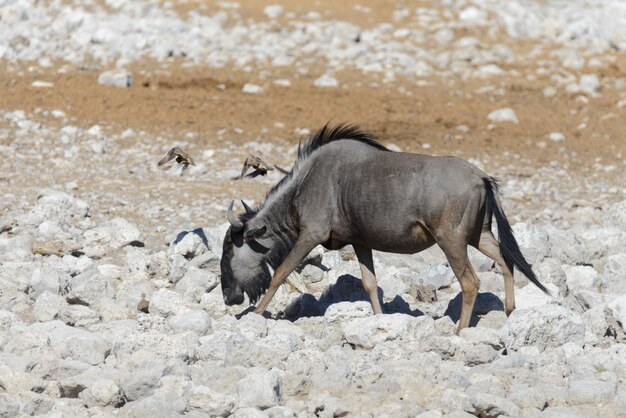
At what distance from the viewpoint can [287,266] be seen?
10.8 meters

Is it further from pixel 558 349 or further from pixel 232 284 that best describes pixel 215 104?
pixel 558 349

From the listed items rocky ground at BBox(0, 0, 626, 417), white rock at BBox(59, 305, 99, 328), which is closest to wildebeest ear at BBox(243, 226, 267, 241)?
rocky ground at BBox(0, 0, 626, 417)

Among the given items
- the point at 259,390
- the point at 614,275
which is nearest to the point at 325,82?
the point at 614,275

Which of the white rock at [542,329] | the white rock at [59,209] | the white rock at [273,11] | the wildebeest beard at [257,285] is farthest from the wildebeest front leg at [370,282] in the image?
the white rock at [273,11]

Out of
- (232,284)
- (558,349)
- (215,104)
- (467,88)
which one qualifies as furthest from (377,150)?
(467,88)

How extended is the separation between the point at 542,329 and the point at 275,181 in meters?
7.15

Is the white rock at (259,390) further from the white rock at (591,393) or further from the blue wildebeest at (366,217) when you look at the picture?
the blue wildebeest at (366,217)

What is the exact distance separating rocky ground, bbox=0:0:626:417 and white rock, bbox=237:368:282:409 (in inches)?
0.8

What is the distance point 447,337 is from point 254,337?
5.02 feet

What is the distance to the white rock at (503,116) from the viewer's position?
19.9m

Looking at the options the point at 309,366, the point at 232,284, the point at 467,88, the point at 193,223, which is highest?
the point at 309,366

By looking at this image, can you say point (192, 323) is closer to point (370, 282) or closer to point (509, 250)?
point (370, 282)

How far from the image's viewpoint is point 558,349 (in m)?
9.52

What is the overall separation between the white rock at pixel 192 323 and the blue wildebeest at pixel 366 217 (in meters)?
0.88
